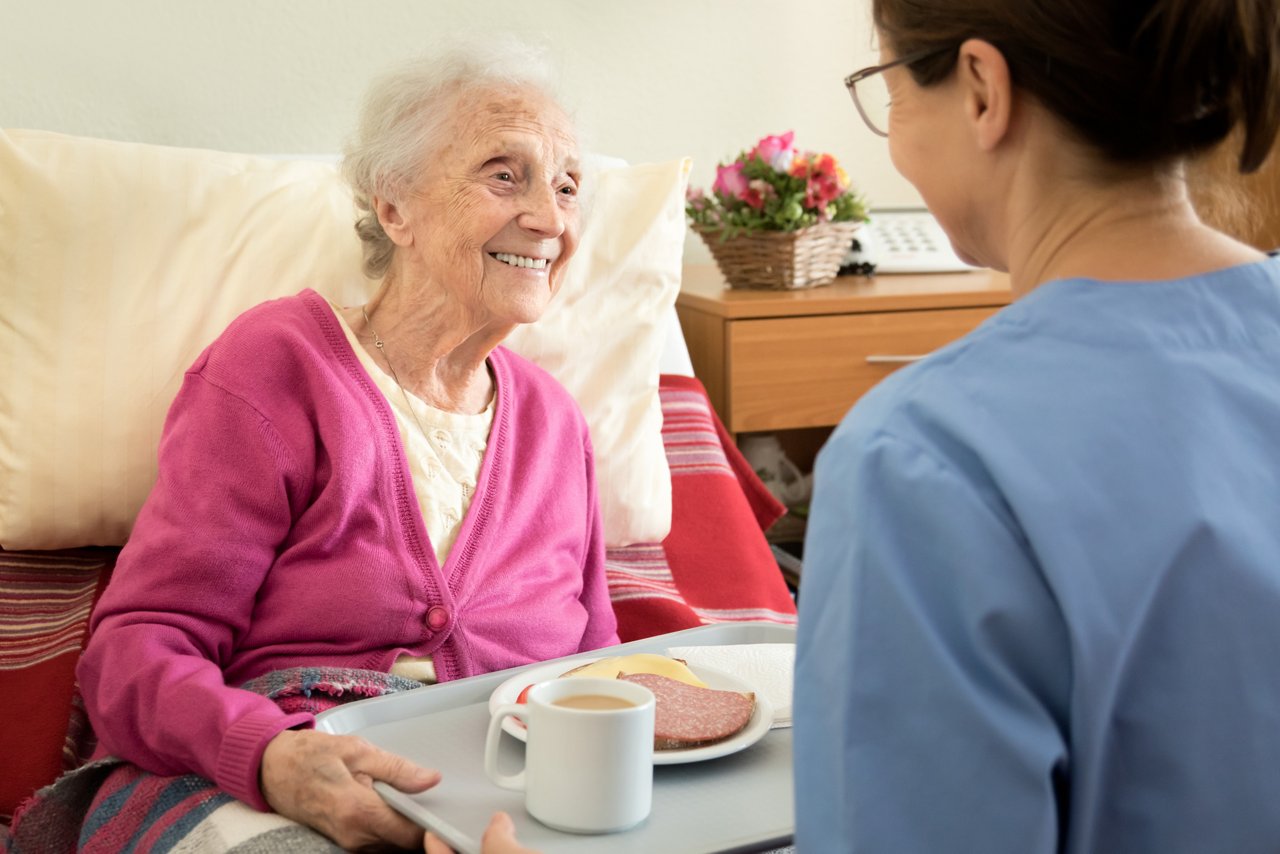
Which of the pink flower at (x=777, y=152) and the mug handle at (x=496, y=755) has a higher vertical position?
the pink flower at (x=777, y=152)

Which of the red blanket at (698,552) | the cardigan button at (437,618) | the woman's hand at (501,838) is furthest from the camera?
the red blanket at (698,552)

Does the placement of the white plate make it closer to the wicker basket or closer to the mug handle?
the mug handle

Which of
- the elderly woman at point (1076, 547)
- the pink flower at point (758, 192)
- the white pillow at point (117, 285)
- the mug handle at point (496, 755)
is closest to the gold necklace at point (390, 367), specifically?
the white pillow at point (117, 285)

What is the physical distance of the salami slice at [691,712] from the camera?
3.35 ft

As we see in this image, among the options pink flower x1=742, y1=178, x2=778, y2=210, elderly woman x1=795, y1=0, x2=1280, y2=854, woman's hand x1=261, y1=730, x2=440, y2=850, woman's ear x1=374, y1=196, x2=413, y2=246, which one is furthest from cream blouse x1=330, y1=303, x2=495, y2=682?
pink flower x1=742, y1=178, x2=778, y2=210

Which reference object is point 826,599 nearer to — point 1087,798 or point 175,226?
point 1087,798

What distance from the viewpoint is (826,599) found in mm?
679

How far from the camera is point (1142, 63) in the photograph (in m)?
0.69

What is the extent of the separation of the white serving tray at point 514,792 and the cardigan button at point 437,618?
17 centimetres

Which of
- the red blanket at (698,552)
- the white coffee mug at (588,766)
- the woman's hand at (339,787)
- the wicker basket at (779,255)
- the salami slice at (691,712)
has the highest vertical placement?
the wicker basket at (779,255)

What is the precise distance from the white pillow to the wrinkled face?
21 centimetres

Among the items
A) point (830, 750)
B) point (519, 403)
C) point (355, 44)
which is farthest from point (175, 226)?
point (830, 750)

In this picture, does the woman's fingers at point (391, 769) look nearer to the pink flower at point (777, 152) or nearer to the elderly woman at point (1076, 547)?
the elderly woman at point (1076, 547)

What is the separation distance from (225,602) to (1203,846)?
3.08ft
